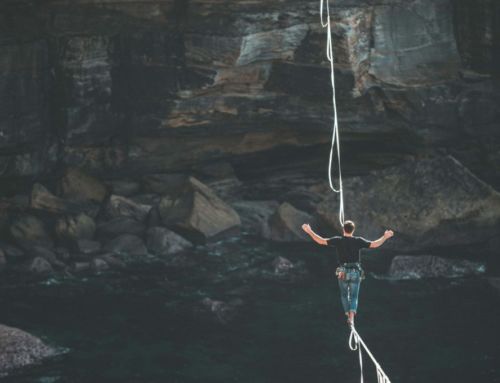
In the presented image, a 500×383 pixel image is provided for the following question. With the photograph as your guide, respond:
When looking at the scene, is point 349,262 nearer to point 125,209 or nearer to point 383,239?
point 383,239

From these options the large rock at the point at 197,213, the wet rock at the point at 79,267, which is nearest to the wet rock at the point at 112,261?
the wet rock at the point at 79,267

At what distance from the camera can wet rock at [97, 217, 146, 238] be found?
1468 inches

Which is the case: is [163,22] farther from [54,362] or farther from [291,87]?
[54,362]

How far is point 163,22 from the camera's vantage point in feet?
114

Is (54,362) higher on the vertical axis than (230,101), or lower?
lower

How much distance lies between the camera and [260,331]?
3056 centimetres

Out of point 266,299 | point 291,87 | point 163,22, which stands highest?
point 163,22

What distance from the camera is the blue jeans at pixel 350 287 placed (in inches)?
972

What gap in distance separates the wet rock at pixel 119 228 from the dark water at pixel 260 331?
111 inches

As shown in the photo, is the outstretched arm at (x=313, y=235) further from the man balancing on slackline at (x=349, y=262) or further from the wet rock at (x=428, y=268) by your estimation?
the wet rock at (x=428, y=268)

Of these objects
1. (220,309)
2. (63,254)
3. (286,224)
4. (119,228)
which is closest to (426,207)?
(286,224)

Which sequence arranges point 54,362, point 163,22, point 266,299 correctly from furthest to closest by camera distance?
1. point 163,22
2. point 266,299
3. point 54,362

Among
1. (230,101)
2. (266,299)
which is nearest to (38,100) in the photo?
(230,101)

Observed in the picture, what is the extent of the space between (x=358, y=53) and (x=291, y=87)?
251 cm
